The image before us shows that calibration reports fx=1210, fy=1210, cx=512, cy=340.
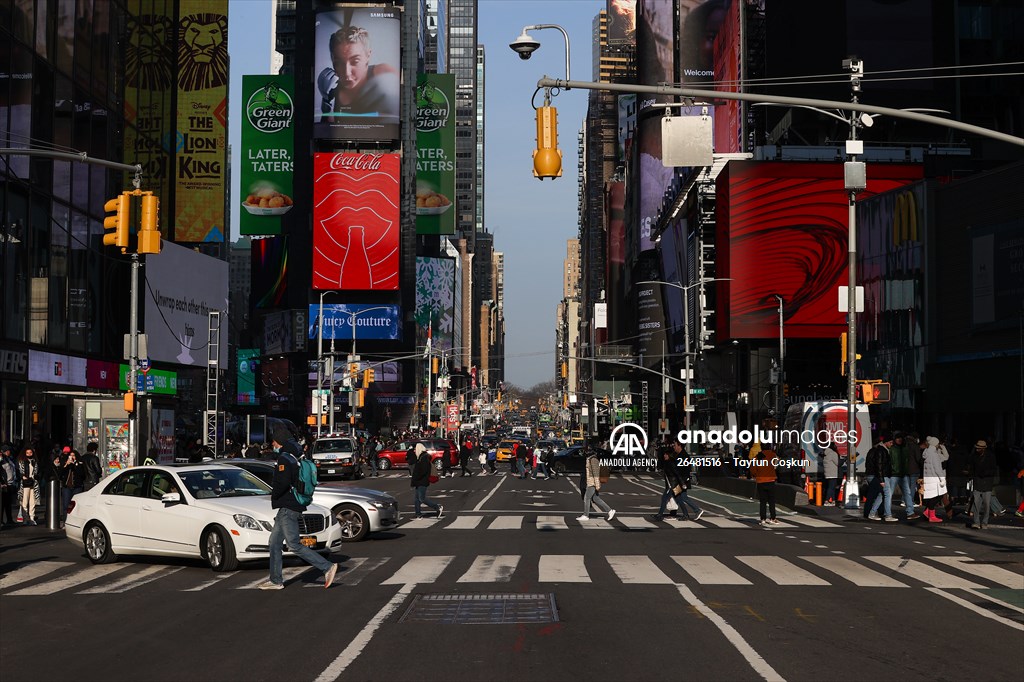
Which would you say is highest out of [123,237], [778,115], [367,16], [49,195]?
[367,16]

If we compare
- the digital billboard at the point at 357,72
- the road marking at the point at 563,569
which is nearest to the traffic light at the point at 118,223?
the road marking at the point at 563,569

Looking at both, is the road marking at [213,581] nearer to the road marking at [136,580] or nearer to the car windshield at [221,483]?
the road marking at [136,580]

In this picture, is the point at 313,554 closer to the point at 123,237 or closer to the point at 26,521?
the point at 123,237

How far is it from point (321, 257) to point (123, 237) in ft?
343

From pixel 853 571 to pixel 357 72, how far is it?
377 ft

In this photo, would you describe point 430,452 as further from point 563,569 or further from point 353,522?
point 563,569

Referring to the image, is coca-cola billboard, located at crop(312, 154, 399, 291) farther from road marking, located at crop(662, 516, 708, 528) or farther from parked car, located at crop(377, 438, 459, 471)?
road marking, located at crop(662, 516, 708, 528)

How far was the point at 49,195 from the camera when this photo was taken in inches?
1626

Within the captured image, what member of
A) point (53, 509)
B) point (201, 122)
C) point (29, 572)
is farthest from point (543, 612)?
point (201, 122)

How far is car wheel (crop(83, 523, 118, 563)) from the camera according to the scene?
18031 millimetres

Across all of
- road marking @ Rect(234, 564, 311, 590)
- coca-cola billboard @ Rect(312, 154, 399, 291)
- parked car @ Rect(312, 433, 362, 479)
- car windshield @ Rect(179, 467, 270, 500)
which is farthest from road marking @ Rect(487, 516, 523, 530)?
coca-cola billboard @ Rect(312, 154, 399, 291)

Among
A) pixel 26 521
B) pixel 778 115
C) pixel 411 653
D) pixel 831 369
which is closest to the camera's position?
pixel 411 653

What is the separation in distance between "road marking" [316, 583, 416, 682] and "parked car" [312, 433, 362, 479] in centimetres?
3682

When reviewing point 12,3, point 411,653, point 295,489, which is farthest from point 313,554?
point 12,3
